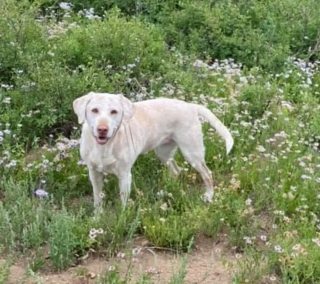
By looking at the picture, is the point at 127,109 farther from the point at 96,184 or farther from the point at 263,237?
the point at 263,237

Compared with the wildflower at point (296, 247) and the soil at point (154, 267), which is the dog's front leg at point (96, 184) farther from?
the wildflower at point (296, 247)

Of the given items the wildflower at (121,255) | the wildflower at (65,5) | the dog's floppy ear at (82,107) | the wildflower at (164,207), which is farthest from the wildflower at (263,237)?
the wildflower at (65,5)

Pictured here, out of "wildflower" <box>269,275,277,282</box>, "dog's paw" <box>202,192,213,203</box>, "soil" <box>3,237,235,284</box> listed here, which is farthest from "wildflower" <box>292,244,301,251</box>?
"dog's paw" <box>202,192,213,203</box>

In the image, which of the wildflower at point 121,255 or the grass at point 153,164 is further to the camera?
the grass at point 153,164

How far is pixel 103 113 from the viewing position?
545cm

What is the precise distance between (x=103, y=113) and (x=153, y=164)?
1313 millimetres

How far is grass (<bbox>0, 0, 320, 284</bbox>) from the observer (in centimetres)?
537

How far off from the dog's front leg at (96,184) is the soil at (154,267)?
19.9 inches

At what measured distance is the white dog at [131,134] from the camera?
5.51 meters

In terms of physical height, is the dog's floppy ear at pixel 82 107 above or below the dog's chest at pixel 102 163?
above

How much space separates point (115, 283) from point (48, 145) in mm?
2174

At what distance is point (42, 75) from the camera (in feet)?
22.8

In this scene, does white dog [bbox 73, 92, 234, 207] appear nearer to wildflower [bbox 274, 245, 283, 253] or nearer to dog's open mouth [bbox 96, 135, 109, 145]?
dog's open mouth [bbox 96, 135, 109, 145]

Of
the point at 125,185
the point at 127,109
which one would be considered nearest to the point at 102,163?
the point at 125,185
